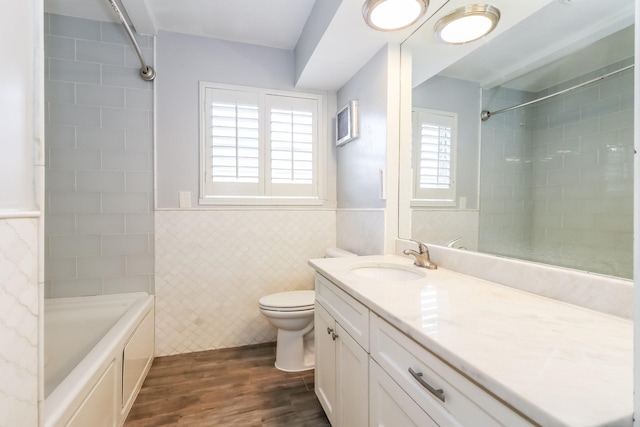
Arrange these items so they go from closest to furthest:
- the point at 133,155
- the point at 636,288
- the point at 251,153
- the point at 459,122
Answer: the point at 636,288 < the point at 459,122 < the point at 133,155 < the point at 251,153

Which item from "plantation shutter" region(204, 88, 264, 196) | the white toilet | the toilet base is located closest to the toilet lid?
the white toilet

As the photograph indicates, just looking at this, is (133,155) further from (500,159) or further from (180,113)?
(500,159)

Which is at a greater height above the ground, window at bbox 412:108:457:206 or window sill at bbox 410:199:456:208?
window at bbox 412:108:457:206

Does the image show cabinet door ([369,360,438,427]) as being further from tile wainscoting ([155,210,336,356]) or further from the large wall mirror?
tile wainscoting ([155,210,336,356])

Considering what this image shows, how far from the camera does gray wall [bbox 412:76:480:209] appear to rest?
→ 5.17 feet

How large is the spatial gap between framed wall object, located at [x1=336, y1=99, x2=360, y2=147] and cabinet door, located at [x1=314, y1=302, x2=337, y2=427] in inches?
50.6

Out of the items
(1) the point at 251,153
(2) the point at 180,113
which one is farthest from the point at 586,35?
(2) the point at 180,113

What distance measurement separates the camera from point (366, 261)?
62.6 inches

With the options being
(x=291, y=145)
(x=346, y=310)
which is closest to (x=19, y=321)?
(x=346, y=310)

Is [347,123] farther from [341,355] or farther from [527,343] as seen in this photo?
[527,343]

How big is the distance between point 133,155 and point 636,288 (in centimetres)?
253

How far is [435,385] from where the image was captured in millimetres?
664

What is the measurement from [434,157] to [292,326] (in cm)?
144

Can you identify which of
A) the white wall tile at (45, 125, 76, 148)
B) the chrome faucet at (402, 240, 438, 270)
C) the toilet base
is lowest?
the toilet base
